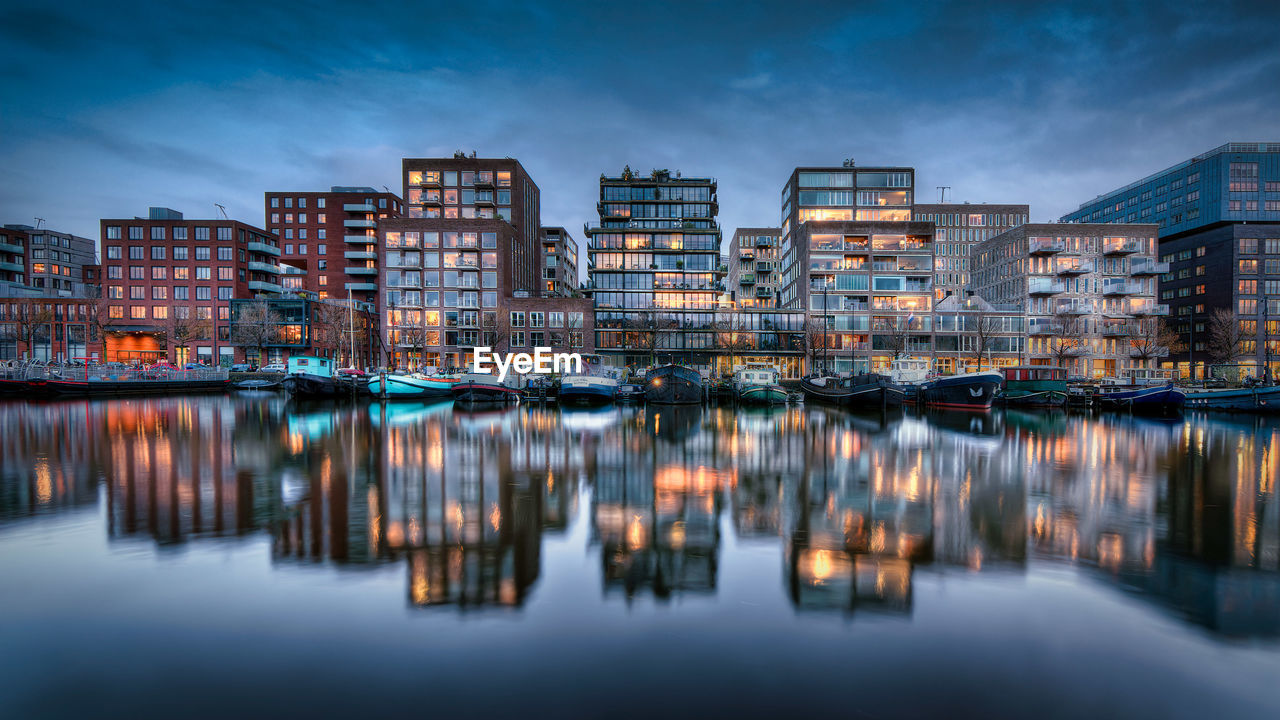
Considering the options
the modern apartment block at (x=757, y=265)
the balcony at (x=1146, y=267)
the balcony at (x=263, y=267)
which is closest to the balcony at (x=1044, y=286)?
the balcony at (x=1146, y=267)

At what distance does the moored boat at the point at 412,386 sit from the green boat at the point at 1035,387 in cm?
4397

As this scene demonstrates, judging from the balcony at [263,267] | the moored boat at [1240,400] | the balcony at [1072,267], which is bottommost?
the moored boat at [1240,400]

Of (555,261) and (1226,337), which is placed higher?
(555,261)

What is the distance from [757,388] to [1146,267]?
63703 mm

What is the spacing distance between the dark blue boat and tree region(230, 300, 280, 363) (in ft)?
291

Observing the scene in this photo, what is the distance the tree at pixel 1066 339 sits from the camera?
67250 mm

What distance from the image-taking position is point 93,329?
74.1 metres

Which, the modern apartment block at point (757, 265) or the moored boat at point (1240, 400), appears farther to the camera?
the modern apartment block at point (757, 265)

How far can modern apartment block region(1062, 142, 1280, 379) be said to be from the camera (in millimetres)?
73188

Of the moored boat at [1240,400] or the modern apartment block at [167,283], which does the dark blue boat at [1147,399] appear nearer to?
the moored boat at [1240,400]

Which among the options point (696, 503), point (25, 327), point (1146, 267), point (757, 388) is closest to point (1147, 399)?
point (757, 388)

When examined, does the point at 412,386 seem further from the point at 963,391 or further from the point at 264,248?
the point at 264,248

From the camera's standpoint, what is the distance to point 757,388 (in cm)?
4112


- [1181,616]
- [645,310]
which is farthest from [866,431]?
[645,310]
